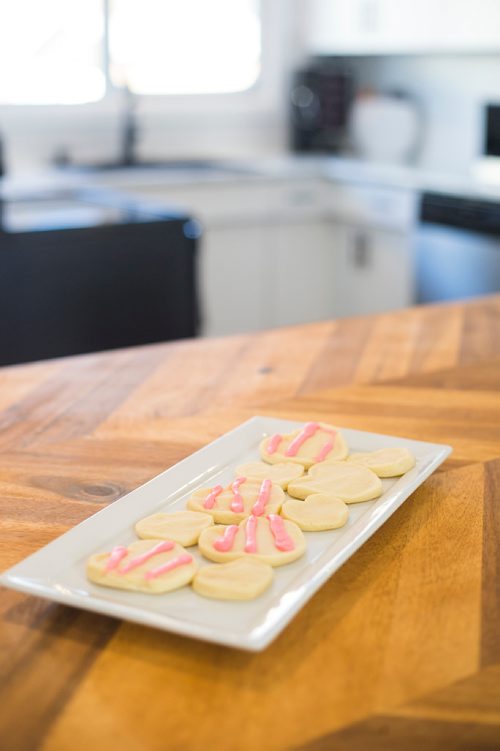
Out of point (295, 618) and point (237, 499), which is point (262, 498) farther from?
point (295, 618)

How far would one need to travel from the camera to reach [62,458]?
103 centimetres

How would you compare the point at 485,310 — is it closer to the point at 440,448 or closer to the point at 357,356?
the point at 357,356

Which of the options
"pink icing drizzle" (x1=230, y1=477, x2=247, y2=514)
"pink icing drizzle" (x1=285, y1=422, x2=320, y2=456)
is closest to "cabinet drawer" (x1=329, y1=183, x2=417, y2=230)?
"pink icing drizzle" (x1=285, y1=422, x2=320, y2=456)

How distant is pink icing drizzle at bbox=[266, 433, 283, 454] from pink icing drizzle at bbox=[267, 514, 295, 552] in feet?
0.51

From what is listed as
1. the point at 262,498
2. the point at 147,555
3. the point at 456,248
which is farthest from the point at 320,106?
the point at 147,555

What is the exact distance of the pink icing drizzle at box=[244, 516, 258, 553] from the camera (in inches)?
29.6

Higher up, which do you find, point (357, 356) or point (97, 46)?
point (97, 46)

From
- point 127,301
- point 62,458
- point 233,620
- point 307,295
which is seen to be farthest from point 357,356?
point 307,295

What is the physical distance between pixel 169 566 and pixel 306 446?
0.92 feet

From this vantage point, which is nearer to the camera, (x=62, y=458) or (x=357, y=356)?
(x=62, y=458)

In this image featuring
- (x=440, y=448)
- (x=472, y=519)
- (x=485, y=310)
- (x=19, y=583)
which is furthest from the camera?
(x=485, y=310)

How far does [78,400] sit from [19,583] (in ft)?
1.75

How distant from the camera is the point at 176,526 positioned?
79 centimetres

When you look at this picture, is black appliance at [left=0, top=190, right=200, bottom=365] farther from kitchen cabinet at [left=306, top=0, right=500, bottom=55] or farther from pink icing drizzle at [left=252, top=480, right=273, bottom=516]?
kitchen cabinet at [left=306, top=0, right=500, bottom=55]
